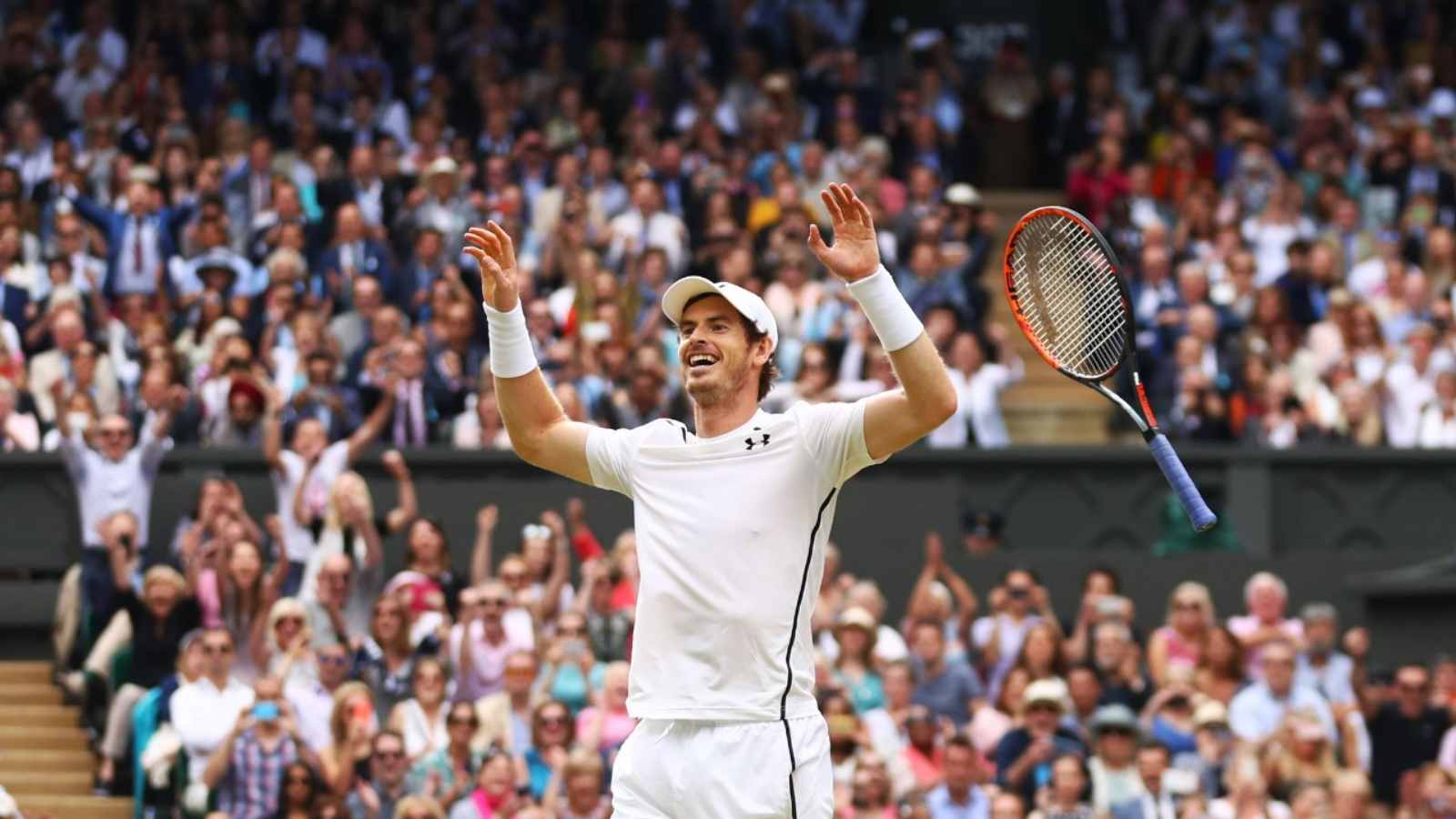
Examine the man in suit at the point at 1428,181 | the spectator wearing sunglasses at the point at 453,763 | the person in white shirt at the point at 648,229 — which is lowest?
the spectator wearing sunglasses at the point at 453,763

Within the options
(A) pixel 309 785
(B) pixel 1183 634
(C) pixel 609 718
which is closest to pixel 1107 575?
(B) pixel 1183 634

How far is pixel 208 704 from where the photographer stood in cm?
1241

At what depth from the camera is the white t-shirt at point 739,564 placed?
627cm

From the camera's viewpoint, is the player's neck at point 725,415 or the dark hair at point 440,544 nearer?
the player's neck at point 725,415

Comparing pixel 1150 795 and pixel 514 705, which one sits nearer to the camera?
pixel 1150 795

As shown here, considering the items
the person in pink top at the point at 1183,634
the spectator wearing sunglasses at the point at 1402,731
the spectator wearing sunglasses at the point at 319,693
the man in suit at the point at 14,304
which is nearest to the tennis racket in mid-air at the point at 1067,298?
the spectator wearing sunglasses at the point at 319,693

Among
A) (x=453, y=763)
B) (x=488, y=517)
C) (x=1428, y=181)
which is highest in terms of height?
(x=1428, y=181)

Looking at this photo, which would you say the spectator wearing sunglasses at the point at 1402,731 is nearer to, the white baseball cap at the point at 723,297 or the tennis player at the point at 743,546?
the tennis player at the point at 743,546

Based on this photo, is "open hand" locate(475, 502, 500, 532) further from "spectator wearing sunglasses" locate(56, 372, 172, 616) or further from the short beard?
the short beard

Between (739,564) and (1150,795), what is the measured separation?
6151 mm

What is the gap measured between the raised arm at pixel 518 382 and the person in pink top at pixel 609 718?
573cm

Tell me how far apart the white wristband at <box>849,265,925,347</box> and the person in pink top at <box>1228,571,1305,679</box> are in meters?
7.80

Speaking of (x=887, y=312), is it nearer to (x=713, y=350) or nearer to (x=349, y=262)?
(x=713, y=350)

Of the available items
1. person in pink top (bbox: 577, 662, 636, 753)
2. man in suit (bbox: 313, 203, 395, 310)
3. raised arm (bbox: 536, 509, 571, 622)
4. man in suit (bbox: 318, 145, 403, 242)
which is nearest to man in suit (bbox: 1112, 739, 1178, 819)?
person in pink top (bbox: 577, 662, 636, 753)
